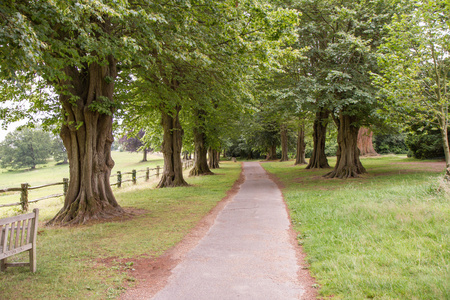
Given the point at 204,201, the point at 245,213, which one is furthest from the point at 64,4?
the point at 204,201

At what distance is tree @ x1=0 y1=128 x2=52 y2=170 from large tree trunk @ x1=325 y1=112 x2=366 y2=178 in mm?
47519

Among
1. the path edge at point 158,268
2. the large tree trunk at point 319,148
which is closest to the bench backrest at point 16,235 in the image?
the path edge at point 158,268

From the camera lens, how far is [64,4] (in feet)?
16.5

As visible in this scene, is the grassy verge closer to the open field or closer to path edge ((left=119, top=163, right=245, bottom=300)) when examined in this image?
path edge ((left=119, top=163, right=245, bottom=300))

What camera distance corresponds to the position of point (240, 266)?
4824 millimetres

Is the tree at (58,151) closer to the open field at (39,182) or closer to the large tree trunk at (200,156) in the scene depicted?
the open field at (39,182)

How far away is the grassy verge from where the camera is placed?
402cm

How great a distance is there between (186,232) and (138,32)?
16.7ft

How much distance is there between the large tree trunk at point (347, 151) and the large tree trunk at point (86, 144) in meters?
14.0

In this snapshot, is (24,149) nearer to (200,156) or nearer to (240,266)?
(200,156)

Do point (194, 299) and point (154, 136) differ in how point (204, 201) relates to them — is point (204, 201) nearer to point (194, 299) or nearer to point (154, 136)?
point (194, 299)

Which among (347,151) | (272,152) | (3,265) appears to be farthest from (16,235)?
(272,152)

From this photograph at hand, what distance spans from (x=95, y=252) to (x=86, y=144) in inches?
168

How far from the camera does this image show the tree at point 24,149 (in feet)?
168
